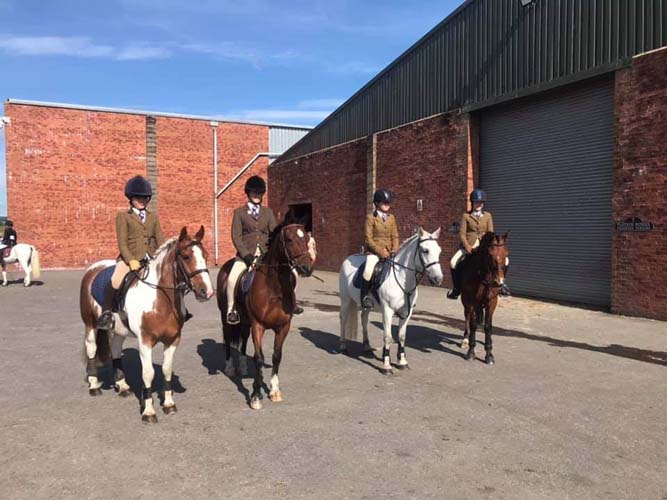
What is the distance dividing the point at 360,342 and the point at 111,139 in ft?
72.8

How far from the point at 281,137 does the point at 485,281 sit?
25514 mm

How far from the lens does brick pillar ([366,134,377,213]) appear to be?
20172 mm

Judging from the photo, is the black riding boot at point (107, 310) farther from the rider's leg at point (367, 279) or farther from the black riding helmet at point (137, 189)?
the rider's leg at point (367, 279)

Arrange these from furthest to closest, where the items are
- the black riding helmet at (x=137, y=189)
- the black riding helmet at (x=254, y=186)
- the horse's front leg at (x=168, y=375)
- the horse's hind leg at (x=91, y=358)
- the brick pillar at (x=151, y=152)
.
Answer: the brick pillar at (x=151, y=152), the black riding helmet at (x=254, y=186), the horse's hind leg at (x=91, y=358), the black riding helmet at (x=137, y=189), the horse's front leg at (x=168, y=375)

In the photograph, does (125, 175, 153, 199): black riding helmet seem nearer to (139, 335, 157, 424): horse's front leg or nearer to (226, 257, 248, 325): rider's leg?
(226, 257, 248, 325): rider's leg

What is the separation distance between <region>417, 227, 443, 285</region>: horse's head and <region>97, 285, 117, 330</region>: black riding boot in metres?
3.81

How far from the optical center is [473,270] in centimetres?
796

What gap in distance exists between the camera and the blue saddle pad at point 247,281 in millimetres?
5938

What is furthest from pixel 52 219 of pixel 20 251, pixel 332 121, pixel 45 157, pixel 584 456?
pixel 584 456

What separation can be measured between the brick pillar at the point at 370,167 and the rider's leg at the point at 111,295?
49.9 feet

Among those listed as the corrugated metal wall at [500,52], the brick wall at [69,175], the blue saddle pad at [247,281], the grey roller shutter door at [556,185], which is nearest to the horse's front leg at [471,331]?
the blue saddle pad at [247,281]

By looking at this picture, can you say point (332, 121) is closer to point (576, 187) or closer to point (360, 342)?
point (576, 187)

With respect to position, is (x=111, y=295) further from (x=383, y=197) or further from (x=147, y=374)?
(x=383, y=197)

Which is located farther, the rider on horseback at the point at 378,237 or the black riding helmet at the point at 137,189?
the rider on horseback at the point at 378,237
